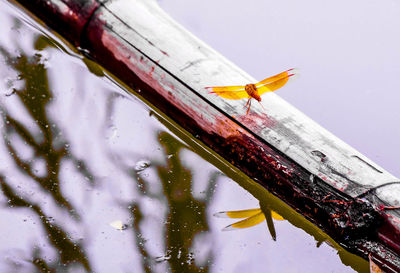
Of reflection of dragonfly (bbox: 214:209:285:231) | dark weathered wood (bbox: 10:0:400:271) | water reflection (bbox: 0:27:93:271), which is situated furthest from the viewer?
reflection of dragonfly (bbox: 214:209:285:231)

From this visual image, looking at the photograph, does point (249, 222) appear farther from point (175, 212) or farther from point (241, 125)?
point (241, 125)

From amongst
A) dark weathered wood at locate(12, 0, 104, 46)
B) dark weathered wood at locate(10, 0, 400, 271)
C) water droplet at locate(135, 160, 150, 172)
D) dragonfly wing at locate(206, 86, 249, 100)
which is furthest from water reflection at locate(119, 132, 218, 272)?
dark weathered wood at locate(12, 0, 104, 46)

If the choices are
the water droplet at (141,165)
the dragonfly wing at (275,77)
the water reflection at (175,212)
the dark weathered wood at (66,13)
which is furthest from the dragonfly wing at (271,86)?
the dark weathered wood at (66,13)

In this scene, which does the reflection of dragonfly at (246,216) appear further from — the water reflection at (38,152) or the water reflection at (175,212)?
the water reflection at (38,152)

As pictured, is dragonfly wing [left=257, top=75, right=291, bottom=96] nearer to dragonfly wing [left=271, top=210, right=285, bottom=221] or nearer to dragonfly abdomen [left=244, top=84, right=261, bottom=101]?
dragonfly abdomen [left=244, top=84, right=261, bottom=101]

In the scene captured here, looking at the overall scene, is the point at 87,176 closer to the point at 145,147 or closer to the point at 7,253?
the point at 145,147

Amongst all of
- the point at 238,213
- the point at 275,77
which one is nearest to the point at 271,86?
the point at 275,77

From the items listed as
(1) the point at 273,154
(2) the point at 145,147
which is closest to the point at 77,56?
(2) the point at 145,147

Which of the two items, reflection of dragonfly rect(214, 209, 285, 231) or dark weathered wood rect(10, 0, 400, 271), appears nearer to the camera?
dark weathered wood rect(10, 0, 400, 271)
